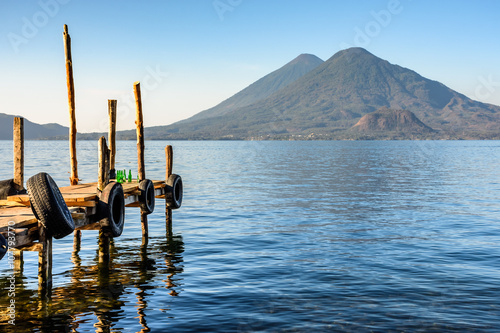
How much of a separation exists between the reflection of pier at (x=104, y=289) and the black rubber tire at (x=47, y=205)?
6.09ft

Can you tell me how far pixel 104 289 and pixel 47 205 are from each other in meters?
3.40

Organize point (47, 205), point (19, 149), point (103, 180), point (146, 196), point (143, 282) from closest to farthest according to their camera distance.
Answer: point (47, 205), point (143, 282), point (103, 180), point (19, 149), point (146, 196)

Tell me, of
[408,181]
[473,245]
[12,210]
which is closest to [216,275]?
[12,210]

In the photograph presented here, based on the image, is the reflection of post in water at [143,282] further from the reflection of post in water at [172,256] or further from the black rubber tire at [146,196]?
the black rubber tire at [146,196]

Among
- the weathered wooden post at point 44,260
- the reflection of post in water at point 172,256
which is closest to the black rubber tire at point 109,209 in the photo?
the reflection of post in water at point 172,256

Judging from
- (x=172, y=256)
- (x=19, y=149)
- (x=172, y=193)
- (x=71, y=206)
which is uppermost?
(x=19, y=149)

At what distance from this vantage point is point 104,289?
42.8 ft

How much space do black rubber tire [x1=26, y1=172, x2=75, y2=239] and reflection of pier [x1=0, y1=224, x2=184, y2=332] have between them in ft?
6.09

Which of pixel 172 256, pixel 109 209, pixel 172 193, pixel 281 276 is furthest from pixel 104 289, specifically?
pixel 172 193

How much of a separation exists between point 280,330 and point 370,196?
27.1m

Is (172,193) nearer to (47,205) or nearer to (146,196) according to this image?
(146,196)

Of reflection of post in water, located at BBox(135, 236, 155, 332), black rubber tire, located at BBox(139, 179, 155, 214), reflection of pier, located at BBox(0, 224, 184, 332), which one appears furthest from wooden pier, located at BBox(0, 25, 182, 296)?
reflection of post in water, located at BBox(135, 236, 155, 332)

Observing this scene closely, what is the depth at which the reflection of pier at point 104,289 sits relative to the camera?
10945 millimetres

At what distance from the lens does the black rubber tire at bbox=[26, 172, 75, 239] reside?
10.7 meters
